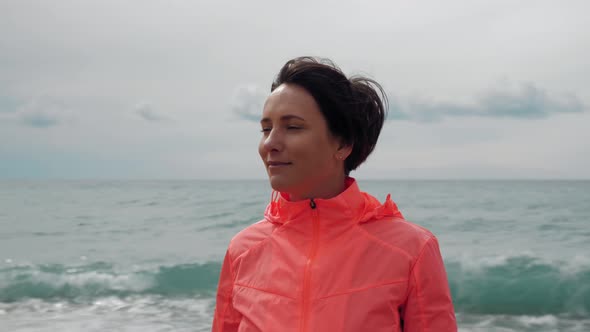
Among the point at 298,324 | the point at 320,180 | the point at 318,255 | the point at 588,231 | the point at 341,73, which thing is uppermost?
the point at 341,73

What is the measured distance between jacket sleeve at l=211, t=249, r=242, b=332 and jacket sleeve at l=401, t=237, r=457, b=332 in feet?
2.01

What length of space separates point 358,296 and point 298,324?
205mm

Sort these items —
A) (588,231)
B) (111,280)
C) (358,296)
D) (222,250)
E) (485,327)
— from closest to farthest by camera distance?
(358,296) < (485,327) < (111,280) < (222,250) < (588,231)

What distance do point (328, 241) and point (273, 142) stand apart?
369 millimetres

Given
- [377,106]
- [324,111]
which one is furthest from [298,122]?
[377,106]

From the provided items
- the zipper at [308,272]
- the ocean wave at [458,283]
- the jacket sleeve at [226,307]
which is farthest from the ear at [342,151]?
the ocean wave at [458,283]

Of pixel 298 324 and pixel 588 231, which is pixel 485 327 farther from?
pixel 588 231

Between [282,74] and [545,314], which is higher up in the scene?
[282,74]

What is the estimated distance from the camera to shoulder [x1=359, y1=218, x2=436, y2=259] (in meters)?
1.74

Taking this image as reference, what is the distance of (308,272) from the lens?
1.78m

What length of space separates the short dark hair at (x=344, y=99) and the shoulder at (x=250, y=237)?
1.14 ft

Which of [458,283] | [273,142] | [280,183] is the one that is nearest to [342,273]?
[280,183]

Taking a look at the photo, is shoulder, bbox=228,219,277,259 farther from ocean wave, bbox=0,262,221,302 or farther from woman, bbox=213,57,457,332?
ocean wave, bbox=0,262,221,302

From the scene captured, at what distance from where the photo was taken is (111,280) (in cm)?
1034
